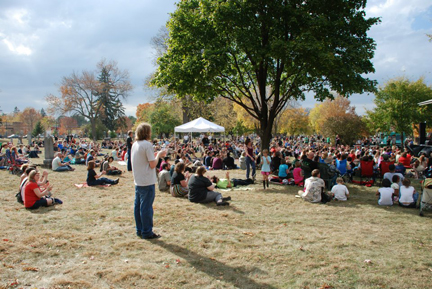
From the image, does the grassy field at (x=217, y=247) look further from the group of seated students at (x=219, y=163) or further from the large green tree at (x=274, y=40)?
the group of seated students at (x=219, y=163)

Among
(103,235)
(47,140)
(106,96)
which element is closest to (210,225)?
(103,235)

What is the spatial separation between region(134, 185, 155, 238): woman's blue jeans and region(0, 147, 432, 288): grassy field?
0.72ft

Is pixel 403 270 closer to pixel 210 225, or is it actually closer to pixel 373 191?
pixel 210 225

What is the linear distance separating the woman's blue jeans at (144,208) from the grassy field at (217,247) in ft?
0.72

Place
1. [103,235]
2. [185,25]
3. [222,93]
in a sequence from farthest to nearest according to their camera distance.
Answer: [222,93] < [185,25] < [103,235]

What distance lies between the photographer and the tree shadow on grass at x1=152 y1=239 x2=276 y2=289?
151 inches

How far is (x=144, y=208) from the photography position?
203 inches

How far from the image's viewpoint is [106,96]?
5800cm

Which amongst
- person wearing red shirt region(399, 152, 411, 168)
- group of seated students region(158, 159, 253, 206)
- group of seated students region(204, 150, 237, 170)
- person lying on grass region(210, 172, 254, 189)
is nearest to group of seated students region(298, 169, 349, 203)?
group of seated students region(158, 159, 253, 206)

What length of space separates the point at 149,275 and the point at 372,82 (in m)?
12.7

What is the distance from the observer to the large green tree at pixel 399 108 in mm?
31656

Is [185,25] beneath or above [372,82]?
above

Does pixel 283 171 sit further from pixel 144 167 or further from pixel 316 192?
pixel 144 167

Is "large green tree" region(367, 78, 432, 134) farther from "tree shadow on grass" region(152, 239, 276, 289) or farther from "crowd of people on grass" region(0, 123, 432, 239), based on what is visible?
"tree shadow on grass" region(152, 239, 276, 289)
